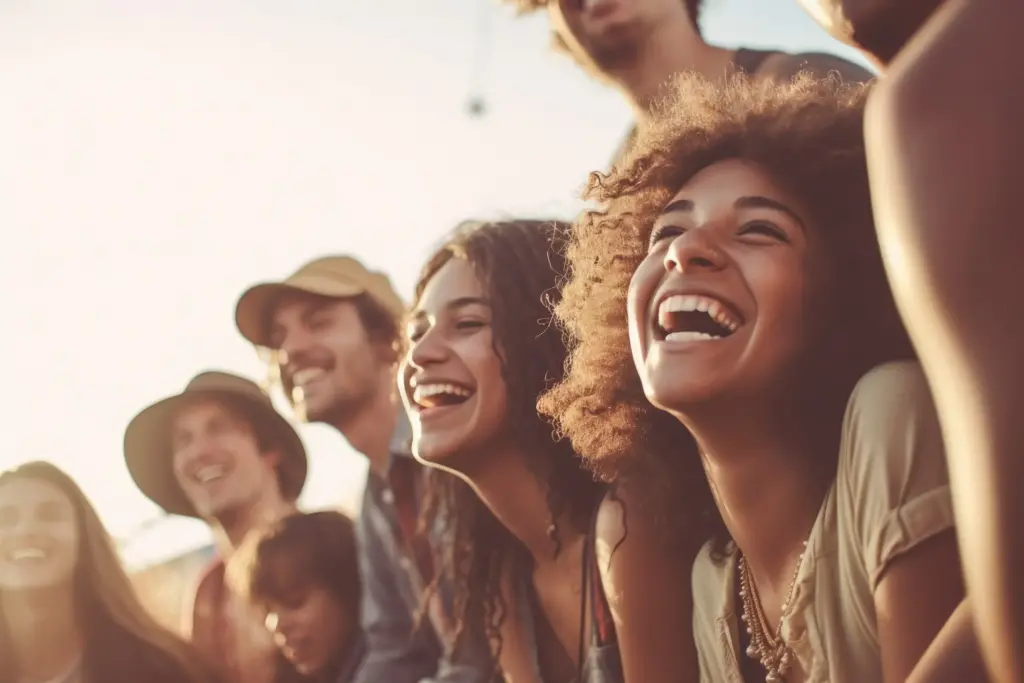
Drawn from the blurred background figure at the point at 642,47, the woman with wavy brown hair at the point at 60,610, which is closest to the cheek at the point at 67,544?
the woman with wavy brown hair at the point at 60,610

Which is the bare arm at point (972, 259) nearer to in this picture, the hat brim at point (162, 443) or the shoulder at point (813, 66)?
the shoulder at point (813, 66)

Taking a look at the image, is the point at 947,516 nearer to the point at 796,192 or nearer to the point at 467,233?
the point at 796,192

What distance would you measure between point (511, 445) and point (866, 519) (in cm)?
57

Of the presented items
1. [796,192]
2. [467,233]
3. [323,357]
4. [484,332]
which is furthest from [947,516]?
[323,357]

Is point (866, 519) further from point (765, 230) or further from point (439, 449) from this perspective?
point (439, 449)

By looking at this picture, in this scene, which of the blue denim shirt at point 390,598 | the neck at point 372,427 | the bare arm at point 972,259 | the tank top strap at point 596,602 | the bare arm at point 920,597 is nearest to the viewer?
the bare arm at point 972,259

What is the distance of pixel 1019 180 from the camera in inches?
17.0

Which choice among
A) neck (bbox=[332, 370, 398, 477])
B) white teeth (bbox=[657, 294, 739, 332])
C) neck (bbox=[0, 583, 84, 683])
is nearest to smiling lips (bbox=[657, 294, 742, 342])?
white teeth (bbox=[657, 294, 739, 332])

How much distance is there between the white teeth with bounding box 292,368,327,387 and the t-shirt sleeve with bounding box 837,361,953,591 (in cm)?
122

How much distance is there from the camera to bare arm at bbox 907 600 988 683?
50cm

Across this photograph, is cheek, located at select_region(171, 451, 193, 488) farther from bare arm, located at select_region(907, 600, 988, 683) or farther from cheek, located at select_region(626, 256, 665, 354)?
bare arm, located at select_region(907, 600, 988, 683)

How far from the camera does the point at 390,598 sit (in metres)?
1.88

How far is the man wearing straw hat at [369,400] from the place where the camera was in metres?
1.82

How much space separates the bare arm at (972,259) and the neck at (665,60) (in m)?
0.99
